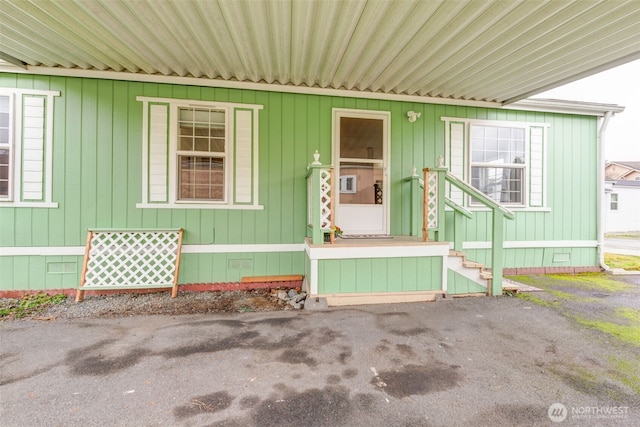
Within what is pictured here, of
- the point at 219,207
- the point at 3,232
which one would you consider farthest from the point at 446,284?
the point at 3,232

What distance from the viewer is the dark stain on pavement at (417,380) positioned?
1781 mm

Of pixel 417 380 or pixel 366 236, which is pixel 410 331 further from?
pixel 366 236

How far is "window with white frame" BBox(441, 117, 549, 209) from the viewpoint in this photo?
4547mm

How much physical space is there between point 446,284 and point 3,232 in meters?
5.83

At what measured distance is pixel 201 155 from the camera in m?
3.85

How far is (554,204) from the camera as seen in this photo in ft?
15.5

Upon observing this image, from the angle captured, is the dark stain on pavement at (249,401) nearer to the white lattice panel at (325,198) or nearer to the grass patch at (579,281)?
the white lattice panel at (325,198)

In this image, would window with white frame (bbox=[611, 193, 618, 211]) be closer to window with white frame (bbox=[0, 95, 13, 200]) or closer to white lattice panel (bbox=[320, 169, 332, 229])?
white lattice panel (bbox=[320, 169, 332, 229])

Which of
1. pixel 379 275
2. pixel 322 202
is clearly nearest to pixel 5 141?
pixel 322 202

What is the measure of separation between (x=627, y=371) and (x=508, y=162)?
138 inches

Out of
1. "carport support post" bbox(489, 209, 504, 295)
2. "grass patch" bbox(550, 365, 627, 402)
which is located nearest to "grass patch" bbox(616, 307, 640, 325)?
"carport support post" bbox(489, 209, 504, 295)

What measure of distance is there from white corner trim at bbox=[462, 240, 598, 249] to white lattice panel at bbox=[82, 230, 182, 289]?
460 cm

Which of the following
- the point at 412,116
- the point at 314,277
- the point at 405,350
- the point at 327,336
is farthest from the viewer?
the point at 412,116

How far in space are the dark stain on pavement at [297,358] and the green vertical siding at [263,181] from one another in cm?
107
